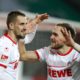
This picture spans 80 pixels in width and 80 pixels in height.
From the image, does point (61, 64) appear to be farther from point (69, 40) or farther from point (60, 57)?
point (69, 40)

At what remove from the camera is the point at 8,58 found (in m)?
1.18

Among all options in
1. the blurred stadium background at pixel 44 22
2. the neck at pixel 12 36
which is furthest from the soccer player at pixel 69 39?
the neck at pixel 12 36

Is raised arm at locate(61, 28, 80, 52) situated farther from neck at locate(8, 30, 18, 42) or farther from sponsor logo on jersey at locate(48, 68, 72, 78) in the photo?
neck at locate(8, 30, 18, 42)

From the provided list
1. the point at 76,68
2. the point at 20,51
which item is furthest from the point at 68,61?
the point at 20,51

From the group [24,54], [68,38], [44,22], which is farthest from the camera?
[44,22]

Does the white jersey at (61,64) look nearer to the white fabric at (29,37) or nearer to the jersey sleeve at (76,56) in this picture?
the jersey sleeve at (76,56)

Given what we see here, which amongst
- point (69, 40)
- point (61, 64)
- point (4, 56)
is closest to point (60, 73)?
point (61, 64)

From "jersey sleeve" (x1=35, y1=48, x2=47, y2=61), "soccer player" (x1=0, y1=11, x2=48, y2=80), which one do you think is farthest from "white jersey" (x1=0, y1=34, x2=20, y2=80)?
"jersey sleeve" (x1=35, y1=48, x2=47, y2=61)

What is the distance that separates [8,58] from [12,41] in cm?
8

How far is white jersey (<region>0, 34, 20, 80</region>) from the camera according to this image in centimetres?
117

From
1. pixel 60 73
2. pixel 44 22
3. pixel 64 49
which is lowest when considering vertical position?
pixel 60 73

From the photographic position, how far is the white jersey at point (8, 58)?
117 centimetres

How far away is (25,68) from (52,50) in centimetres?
22

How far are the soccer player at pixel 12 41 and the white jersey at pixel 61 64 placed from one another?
0.15m
